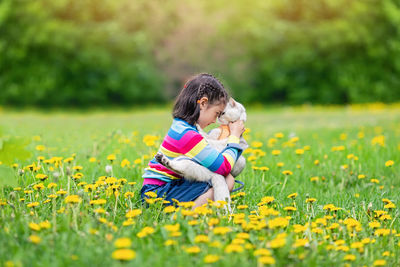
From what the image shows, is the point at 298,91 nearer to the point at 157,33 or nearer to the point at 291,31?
the point at 291,31

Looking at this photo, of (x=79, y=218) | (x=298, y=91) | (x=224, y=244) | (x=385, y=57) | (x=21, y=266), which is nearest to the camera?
(x=21, y=266)

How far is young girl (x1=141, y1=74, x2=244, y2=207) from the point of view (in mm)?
2773

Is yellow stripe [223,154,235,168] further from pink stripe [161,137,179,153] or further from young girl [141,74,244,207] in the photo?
pink stripe [161,137,179,153]

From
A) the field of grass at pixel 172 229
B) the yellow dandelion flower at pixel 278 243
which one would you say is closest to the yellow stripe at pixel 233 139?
the field of grass at pixel 172 229

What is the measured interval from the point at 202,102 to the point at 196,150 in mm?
311

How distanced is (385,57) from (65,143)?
12.6m

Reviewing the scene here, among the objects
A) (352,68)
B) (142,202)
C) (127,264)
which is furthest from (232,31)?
(127,264)

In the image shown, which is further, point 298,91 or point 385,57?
point 298,91

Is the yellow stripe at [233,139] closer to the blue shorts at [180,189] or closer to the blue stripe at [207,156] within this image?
the blue stripe at [207,156]

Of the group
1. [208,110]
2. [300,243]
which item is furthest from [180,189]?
[300,243]

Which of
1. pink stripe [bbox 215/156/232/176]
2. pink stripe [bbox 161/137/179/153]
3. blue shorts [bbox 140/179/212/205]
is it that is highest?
pink stripe [bbox 161/137/179/153]

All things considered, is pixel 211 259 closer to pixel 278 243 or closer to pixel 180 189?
pixel 278 243

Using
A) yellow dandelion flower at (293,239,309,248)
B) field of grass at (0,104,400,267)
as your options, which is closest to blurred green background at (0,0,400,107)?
field of grass at (0,104,400,267)

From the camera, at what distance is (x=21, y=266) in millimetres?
1685
